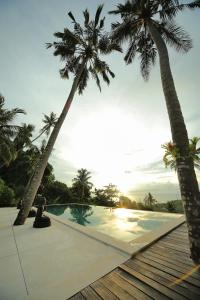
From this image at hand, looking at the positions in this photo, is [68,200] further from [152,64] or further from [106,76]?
[152,64]

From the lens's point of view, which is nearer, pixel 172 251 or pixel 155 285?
pixel 155 285

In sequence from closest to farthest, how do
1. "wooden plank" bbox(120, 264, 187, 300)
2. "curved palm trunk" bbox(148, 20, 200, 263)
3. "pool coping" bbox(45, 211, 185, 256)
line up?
"wooden plank" bbox(120, 264, 187, 300), "curved palm trunk" bbox(148, 20, 200, 263), "pool coping" bbox(45, 211, 185, 256)

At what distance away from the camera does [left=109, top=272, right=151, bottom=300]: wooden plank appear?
271 cm

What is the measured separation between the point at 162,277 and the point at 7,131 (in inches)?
814

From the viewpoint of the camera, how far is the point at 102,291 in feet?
9.47

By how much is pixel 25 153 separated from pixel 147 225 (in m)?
29.0

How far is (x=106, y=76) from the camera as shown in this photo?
44.9 feet

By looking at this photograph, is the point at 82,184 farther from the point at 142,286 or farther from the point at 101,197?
the point at 142,286

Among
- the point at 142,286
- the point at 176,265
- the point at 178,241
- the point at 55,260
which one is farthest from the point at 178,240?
the point at 55,260

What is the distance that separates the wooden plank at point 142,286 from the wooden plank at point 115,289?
0.30 meters

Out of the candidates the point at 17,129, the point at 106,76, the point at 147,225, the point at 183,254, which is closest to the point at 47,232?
the point at 183,254

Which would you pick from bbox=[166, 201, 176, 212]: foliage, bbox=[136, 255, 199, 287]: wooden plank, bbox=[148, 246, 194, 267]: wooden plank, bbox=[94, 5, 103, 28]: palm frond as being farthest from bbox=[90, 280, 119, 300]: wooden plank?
bbox=[94, 5, 103, 28]: palm frond

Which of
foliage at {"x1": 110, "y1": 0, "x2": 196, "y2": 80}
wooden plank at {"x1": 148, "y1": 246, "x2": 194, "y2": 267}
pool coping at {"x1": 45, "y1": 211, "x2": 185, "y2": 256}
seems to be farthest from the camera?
foliage at {"x1": 110, "y1": 0, "x2": 196, "y2": 80}

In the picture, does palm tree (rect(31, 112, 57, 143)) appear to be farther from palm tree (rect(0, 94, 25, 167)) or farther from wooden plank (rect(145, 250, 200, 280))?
wooden plank (rect(145, 250, 200, 280))
